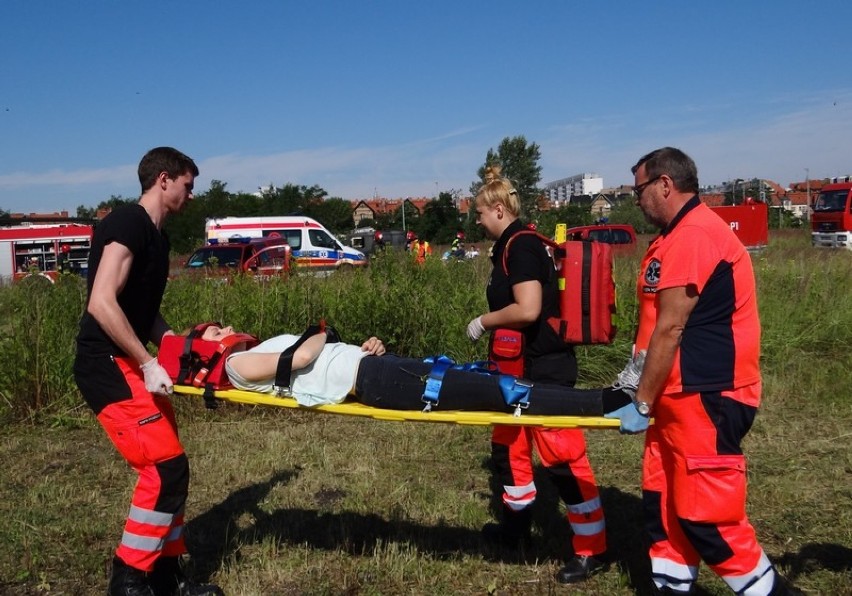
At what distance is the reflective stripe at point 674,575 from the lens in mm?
3180

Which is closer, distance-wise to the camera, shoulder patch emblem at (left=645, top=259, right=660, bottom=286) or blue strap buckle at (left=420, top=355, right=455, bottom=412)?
shoulder patch emblem at (left=645, top=259, right=660, bottom=286)

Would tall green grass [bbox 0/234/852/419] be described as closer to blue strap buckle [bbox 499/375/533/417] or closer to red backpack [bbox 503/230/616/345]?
red backpack [bbox 503/230/616/345]

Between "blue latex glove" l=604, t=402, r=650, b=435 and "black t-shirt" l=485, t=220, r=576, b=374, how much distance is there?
91 centimetres

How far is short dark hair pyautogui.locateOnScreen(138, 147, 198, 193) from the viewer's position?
3605mm

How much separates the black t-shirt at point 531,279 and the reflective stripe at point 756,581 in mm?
1449

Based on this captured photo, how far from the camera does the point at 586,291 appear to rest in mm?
4016

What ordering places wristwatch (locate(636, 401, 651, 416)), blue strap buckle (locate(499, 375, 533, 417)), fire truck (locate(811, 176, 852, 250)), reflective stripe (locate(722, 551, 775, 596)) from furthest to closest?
fire truck (locate(811, 176, 852, 250))
blue strap buckle (locate(499, 375, 533, 417))
wristwatch (locate(636, 401, 651, 416))
reflective stripe (locate(722, 551, 775, 596))

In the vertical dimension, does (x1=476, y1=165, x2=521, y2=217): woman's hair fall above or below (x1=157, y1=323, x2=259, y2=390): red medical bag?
above

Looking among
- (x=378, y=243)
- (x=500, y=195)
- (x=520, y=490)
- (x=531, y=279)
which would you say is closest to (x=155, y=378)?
(x=531, y=279)

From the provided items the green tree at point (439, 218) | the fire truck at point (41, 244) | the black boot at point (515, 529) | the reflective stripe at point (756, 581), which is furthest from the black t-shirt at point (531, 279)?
the green tree at point (439, 218)

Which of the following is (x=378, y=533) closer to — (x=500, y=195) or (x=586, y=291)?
(x=586, y=291)

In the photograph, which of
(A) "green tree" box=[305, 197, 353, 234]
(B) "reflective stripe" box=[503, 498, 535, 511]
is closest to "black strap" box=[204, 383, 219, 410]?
(B) "reflective stripe" box=[503, 498, 535, 511]

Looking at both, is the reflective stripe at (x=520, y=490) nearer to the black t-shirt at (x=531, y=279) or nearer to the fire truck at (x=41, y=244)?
the black t-shirt at (x=531, y=279)

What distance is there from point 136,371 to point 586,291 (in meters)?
2.31
